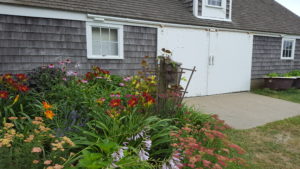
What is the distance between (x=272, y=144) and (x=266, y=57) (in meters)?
6.73

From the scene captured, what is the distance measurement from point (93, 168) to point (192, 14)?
272 inches

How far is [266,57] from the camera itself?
354 inches

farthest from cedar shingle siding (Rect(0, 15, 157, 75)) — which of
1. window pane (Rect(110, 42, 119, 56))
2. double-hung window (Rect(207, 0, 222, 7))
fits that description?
double-hung window (Rect(207, 0, 222, 7))

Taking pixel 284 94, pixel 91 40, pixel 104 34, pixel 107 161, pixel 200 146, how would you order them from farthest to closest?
pixel 284 94
pixel 104 34
pixel 91 40
pixel 200 146
pixel 107 161

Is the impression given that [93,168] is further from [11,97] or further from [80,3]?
[80,3]

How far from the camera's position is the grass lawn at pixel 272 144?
2822 mm

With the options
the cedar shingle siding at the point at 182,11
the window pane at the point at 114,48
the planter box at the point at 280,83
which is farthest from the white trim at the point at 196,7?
the planter box at the point at 280,83

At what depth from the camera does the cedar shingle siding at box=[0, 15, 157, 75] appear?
453 centimetres

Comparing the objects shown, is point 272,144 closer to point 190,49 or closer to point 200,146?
point 200,146

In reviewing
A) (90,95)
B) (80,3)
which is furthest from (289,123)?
(80,3)

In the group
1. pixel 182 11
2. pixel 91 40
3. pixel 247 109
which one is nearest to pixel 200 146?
pixel 247 109

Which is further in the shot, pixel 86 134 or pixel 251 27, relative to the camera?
pixel 251 27

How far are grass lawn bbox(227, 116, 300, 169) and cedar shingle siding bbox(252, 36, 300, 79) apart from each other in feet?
15.5

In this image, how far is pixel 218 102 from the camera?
6.43 meters
